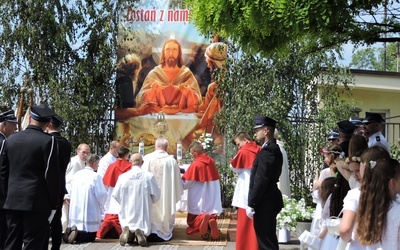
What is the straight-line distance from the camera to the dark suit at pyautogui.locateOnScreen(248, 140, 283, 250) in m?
9.45

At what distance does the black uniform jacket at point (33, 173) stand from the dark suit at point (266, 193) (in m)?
2.73

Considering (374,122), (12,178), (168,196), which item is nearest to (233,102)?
(168,196)

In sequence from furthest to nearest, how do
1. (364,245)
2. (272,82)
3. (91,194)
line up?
(272,82)
(91,194)
(364,245)

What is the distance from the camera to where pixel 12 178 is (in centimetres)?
800

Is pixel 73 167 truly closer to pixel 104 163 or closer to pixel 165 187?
pixel 104 163

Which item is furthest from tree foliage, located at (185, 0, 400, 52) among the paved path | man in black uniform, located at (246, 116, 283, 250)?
the paved path

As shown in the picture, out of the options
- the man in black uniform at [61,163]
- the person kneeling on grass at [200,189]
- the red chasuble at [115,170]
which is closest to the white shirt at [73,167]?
the red chasuble at [115,170]

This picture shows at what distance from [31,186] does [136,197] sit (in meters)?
5.33

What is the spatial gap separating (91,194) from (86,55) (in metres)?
7.38

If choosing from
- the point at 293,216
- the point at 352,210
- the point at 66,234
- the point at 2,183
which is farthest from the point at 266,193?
the point at 66,234

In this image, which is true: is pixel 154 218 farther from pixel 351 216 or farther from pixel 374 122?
pixel 351 216

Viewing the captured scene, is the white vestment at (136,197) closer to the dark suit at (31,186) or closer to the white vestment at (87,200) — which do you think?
the white vestment at (87,200)

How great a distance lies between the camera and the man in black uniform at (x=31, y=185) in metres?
7.85

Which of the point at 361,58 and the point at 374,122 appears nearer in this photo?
the point at 374,122
